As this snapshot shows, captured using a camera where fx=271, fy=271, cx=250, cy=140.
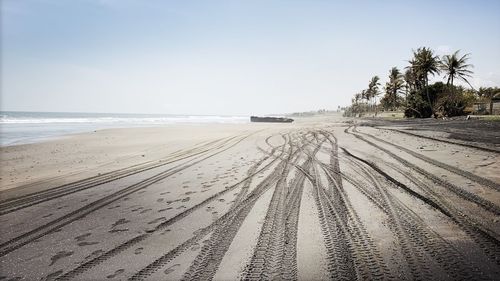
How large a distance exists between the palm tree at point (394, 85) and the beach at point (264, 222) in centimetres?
6400

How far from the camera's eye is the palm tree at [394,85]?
65.3 meters

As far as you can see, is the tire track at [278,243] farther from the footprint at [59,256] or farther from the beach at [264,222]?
the footprint at [59,256]

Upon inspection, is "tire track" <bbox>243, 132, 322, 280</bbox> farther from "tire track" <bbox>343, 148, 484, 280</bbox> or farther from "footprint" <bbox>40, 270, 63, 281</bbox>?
"footprint" <bbox>40, 270, 63, 281</bbox>

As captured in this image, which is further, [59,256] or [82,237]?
[82,237]

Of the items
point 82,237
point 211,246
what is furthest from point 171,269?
point 82,237

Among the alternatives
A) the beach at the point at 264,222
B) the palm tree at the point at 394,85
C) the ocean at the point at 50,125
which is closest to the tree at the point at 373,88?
the palm tree at the point at 394,85

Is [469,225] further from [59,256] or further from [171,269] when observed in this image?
[59,256]

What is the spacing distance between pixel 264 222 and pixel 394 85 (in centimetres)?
7255

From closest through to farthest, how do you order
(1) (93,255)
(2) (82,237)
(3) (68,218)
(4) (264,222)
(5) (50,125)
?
(1) (93,255), (2) (82,237), (4) (264,222), (3) (68,218), (5) (50,125)

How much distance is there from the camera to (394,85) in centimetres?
6638

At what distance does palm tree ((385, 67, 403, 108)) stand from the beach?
64.0 metres

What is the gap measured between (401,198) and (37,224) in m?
7.22

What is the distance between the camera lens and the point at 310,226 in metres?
4.47

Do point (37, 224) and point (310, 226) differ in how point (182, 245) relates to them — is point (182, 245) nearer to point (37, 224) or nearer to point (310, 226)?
point (310, 226)
